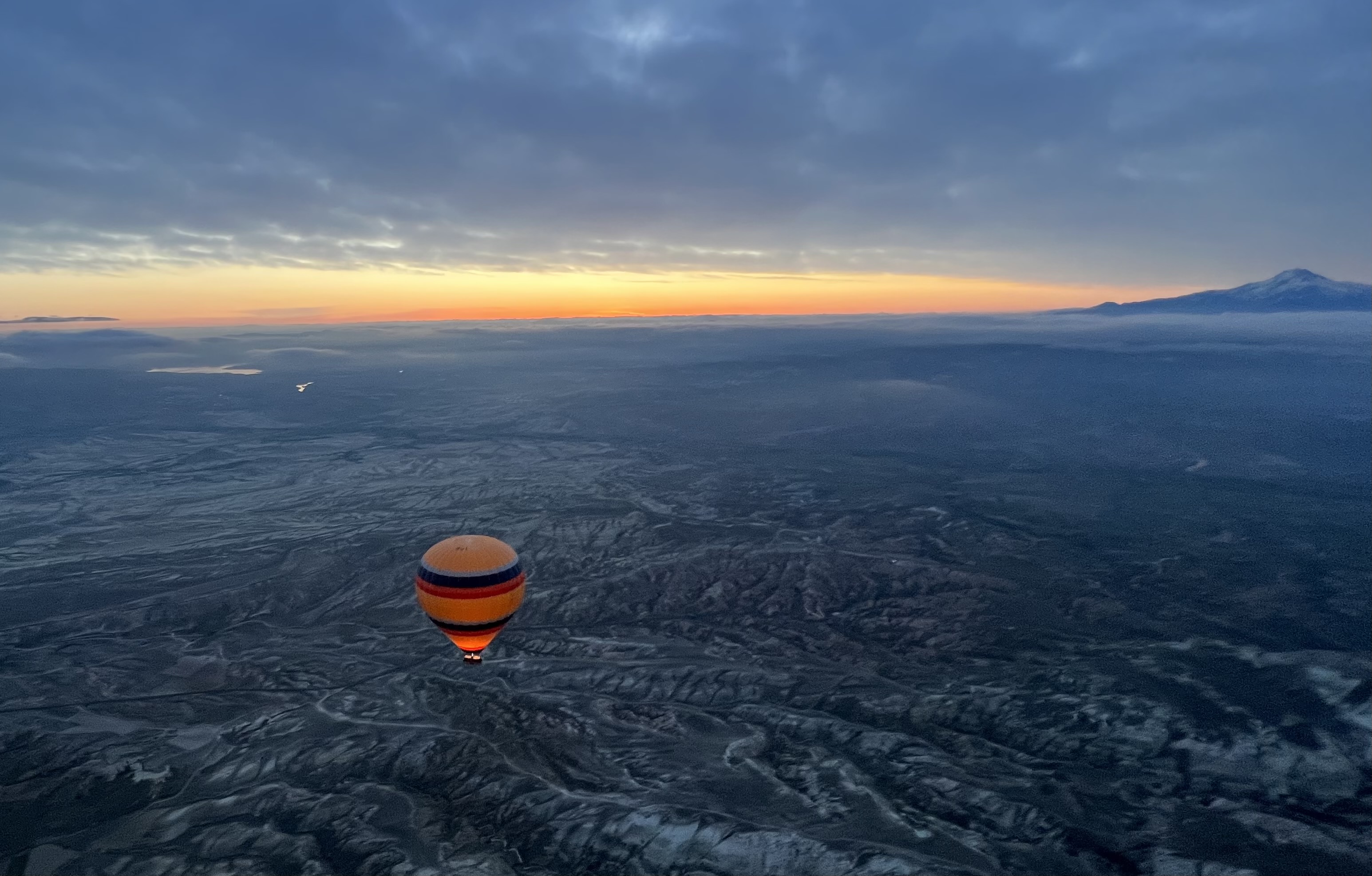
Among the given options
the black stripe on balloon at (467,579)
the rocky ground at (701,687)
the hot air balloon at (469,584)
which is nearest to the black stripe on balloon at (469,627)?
the hot air balloon at (469,584)

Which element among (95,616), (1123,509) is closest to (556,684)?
(95,616)

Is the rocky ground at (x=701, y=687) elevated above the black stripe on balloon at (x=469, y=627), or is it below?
below

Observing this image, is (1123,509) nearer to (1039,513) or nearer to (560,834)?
(1039,513)

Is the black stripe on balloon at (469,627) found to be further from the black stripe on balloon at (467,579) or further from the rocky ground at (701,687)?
the rocky ground at (701,687)

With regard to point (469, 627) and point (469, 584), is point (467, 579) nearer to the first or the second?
point (469, 584)

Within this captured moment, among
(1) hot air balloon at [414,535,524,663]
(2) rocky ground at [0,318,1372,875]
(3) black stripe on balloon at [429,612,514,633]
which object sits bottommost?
(2) rocky ground at [0,318,1372,875]

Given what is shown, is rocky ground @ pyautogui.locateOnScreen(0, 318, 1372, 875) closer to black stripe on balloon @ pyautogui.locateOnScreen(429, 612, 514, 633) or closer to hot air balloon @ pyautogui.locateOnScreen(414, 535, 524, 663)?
black stripe on balloon @ pyautogui.locateOnScreen(429, 612, 514, 633)

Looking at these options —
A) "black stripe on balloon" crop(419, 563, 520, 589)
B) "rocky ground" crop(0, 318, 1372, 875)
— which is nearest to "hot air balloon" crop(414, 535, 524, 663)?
"black stripe on balloon" crop(419, 563, 520, 589)

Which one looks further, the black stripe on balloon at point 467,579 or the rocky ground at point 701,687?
the black stripe on balloon at point 467,579
